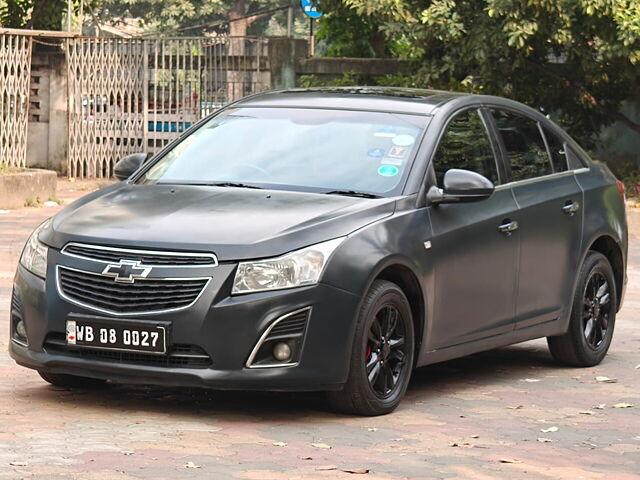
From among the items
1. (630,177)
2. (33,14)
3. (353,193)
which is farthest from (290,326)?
(33,14)

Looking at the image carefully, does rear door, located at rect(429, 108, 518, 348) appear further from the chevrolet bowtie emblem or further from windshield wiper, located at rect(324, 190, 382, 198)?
the chevrolet bowtie emblem

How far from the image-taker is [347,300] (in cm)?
732

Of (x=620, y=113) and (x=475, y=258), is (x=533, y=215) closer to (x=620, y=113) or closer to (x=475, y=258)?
(x=475, y=258)

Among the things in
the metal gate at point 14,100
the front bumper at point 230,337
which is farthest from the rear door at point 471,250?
the metal gate at point 14,100

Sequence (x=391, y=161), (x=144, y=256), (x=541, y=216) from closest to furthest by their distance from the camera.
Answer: (x=144, y=256)
(x=391, y=161)
(x=541, y=216)

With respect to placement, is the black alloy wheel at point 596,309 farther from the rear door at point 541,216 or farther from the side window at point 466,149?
the side window at point 466,149

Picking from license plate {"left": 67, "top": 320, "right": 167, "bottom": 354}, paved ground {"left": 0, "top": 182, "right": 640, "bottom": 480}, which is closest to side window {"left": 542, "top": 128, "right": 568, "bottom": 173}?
paved ground {"left": 0, "top": 182, "right": 640, "bottom": 480}

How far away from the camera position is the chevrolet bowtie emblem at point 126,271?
23.6 feet

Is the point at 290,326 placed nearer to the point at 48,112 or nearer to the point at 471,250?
the point at 471,250

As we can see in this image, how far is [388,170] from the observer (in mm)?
8188

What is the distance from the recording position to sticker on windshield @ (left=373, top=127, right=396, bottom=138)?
27.6 ft

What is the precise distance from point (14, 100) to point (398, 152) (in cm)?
1681

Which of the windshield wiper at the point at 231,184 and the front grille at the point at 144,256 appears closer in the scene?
the front grille at the point at 144,256

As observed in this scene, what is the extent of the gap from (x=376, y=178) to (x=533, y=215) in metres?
1.34
